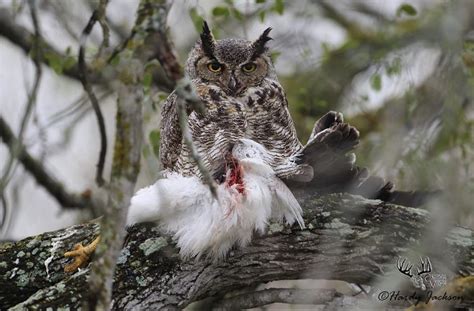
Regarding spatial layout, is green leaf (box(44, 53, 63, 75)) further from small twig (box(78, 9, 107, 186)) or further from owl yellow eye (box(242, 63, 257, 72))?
small twig (box(78, 9, 107, 186))

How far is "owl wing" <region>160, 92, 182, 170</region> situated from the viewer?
11.0 ft

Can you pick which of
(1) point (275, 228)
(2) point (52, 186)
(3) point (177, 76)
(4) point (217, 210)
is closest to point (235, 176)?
(4) point (217, 210)

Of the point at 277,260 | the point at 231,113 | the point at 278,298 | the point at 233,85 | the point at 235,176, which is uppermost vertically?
the point at 233,85

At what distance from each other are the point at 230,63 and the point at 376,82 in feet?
2.58

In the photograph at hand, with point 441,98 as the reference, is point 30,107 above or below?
above

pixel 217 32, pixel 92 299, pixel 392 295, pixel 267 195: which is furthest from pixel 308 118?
pixel 92 299

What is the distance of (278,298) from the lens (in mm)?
2764

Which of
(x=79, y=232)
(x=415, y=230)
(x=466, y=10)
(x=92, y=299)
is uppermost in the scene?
(x=466, y=10)

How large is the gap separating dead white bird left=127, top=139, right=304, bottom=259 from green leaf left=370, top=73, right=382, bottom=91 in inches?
43.2

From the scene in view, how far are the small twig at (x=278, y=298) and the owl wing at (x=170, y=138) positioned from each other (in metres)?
0.77

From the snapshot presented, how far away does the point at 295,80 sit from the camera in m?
4.85

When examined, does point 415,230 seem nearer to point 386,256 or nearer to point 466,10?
point 386,256

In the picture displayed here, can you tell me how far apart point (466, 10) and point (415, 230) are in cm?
126

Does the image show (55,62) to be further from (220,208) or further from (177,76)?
(177,76)
